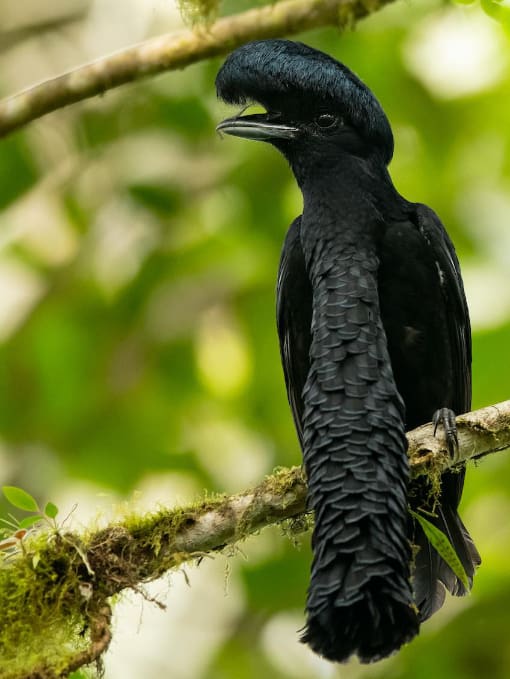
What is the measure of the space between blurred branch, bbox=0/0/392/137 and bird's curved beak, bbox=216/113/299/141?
3.92 ft

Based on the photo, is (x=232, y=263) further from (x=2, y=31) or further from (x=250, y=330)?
(x=2, y=31)

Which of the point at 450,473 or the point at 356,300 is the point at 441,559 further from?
the point at 356,300

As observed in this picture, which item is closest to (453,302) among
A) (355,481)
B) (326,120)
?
(326,120)

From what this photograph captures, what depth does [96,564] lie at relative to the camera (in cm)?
322

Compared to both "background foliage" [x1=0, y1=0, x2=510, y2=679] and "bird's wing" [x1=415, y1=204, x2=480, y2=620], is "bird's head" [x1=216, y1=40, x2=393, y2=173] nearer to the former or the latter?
"bird's wing" [x1=415, y1=204, x2=480, y2=620]

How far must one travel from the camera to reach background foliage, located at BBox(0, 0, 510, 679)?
574 centimetres

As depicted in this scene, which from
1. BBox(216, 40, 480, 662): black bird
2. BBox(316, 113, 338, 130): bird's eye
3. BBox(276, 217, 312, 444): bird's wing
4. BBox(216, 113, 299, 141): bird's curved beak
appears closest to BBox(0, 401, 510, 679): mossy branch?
BBox(216, 40, 480, 662): black bird

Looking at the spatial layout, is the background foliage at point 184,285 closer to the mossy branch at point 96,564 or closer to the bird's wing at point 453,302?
the bird's wing at point 453,302

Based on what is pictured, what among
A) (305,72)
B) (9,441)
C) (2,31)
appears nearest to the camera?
(305,72)

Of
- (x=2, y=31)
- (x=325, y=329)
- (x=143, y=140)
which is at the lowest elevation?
Answer: (x=325, y=329)

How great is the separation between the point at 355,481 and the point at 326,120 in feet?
5.47

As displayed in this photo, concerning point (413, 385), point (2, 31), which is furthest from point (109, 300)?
point (413, 385)

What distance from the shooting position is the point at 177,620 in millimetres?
6711

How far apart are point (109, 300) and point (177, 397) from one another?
27.0 inches
